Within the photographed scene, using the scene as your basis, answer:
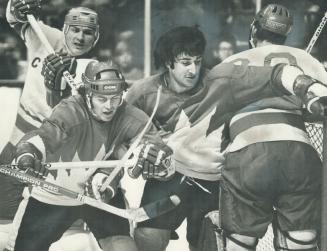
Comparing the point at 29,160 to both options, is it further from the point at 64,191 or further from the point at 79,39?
the point at 79,39

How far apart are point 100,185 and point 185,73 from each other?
79 cm

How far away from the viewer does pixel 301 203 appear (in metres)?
3.79

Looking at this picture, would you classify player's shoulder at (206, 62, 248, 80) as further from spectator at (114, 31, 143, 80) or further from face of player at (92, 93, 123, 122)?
face of player at (92, 93, 123, 122)

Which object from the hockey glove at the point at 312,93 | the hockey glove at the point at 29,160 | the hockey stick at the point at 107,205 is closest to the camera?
the hockey glove at the point at 312,93

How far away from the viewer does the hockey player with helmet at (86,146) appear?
3791 mm

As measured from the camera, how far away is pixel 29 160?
145 inches

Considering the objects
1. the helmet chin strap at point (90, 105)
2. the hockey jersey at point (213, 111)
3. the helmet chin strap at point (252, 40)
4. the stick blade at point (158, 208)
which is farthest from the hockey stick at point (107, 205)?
the helmet chin strap at point (252, 40)

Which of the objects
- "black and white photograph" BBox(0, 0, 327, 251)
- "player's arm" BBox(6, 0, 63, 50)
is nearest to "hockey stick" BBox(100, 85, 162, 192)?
"black and white photograph" BBox(0, 0, 327, 251)

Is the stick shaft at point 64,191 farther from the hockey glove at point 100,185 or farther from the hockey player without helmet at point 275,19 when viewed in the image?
the hockey player without helmet at point 275,19

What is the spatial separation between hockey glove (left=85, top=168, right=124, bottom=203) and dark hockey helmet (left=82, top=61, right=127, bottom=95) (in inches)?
17.7

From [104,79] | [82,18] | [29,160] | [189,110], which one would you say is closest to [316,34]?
[189,110]

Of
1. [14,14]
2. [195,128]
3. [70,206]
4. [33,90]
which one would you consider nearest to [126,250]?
[70,206]

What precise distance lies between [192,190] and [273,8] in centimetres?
114

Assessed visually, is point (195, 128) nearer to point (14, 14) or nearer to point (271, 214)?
point (271, 214)
